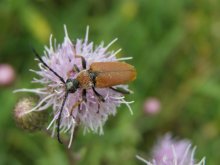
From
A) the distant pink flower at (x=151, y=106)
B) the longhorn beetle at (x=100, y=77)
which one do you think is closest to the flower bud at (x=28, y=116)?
the longhorn beetle at (x=100, y=77)

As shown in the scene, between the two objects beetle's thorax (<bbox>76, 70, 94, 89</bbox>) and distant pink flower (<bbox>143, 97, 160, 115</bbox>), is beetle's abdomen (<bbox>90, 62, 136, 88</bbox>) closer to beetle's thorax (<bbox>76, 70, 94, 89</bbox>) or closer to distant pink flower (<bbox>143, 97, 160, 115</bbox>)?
beetle's thorax (<bbox>76, 70, 94, 89</bbox>)

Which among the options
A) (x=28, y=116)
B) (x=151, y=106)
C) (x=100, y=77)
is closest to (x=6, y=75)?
(x=151, y=106)

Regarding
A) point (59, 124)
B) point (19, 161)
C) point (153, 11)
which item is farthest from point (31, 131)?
point (153, 11)

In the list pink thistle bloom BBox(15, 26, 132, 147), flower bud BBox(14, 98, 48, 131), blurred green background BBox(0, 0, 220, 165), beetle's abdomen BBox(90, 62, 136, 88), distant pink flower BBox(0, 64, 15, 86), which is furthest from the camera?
blurred green background BBox(0, 0, 220, 165)

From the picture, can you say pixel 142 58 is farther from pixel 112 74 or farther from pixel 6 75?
pixel 112 74

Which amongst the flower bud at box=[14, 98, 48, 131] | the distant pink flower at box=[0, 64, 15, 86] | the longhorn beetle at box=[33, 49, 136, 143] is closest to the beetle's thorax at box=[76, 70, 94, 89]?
the longhorn beetle at box=[33, 49, 136, 143]

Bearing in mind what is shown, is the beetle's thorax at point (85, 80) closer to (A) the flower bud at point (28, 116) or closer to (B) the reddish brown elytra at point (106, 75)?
(B) the reddish brown elytra at point (106, 75)

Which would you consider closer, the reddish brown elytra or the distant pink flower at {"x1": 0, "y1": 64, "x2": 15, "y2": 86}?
the reddish brown elytra
